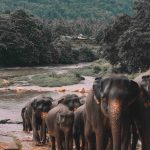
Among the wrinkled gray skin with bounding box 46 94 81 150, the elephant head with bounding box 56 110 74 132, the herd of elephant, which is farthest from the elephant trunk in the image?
the wrinkled gray skin with bounding box 46 94 81 150

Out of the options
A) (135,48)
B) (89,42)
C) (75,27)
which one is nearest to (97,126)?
(135,48)

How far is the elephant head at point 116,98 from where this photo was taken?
8.27m

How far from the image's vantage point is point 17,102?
31.0 meters

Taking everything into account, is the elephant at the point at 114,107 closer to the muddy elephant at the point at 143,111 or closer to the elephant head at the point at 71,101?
the muddy elephant at the point at 143,111

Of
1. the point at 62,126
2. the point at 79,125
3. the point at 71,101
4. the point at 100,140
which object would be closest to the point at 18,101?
the point at 71,101

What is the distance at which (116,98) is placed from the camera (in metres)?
8.54

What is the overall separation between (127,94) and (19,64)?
2515 inches

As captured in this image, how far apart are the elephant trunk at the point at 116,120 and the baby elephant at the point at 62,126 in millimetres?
4471

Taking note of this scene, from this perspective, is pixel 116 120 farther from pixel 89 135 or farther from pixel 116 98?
pixel 89 135

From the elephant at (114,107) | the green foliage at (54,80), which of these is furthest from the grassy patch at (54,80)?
the elephant at (114,107)

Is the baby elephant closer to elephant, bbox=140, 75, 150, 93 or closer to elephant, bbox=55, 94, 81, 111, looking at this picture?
elephant, bbox=55, 94, 81, 111

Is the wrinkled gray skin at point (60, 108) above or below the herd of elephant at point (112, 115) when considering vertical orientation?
below

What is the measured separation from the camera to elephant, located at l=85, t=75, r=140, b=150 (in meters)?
8.31

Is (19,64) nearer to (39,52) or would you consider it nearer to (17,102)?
(39,52)
